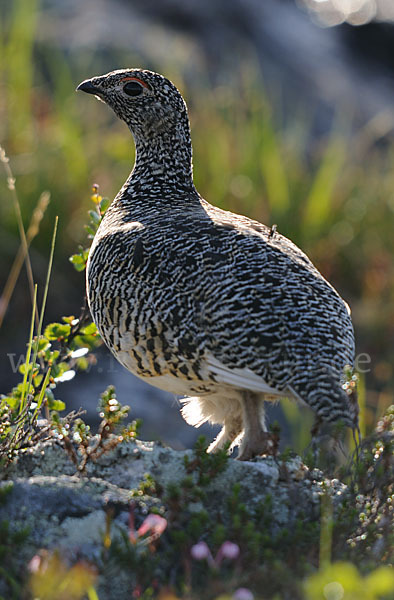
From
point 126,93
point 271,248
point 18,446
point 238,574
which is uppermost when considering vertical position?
point 126,93

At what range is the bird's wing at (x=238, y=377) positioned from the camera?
151 inches

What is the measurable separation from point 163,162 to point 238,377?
2047 mm

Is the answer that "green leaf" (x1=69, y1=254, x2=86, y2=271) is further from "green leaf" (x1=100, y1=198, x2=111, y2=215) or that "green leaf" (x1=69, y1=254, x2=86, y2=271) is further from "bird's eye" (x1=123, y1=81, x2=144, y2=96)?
"bird's eye" (x1=123, y1=81, x2=144, y2=96)

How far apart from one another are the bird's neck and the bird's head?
0.11 ft

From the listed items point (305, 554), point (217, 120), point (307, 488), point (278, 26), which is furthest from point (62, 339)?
point (278, 26)

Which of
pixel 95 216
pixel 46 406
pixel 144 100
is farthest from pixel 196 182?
pixel 46 406

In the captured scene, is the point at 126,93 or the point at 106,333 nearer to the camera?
the point at 106,333

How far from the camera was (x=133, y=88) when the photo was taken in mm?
5355

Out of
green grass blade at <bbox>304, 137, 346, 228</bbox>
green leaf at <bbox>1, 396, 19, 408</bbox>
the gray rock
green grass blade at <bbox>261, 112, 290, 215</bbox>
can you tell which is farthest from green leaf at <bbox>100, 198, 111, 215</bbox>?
green grass blade at <bbox>304, 137, 346, 228</bbox>

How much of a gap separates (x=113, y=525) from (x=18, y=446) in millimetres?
918

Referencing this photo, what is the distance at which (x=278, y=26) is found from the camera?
17.2m

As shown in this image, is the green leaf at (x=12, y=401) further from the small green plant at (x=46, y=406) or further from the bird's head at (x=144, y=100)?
the bird's head at (x=144, y=100)

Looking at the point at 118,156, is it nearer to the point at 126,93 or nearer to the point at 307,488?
the point at 126,93

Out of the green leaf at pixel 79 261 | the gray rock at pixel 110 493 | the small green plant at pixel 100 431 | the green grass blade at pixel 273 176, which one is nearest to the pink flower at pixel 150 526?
the gray rock at pixel 110 493
